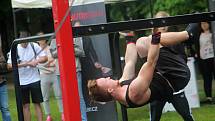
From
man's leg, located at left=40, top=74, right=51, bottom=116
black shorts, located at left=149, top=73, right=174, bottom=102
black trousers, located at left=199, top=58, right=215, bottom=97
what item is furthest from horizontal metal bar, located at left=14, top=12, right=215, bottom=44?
black trousers, located at left=199, top=58, right=215, bottom=97

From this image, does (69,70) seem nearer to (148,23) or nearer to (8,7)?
(148,23)

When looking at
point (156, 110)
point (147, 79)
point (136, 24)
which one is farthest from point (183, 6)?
point (147, 79)

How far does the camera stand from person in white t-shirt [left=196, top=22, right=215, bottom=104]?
10.6 metres

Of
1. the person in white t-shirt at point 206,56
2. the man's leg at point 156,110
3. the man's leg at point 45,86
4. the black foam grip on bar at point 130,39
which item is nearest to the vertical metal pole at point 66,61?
the black foam grip on bar at point 130,39

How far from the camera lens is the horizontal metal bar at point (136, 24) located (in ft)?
14.1

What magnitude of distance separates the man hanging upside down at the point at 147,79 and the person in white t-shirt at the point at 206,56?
5.34m

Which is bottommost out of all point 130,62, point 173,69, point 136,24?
point 173,69

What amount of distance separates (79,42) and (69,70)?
14.2ft

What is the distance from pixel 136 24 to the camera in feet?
14.5

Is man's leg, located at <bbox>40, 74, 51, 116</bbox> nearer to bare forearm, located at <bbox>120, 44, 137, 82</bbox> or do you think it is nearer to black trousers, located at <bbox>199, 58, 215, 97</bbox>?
black trousers, located at <bbox>199, 58, 215, 97</bbox>

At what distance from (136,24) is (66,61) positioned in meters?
0.81

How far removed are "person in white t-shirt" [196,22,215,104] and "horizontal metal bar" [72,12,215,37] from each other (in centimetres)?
607

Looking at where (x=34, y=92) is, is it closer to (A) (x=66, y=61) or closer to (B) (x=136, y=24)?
(B) (x=136, y=24)

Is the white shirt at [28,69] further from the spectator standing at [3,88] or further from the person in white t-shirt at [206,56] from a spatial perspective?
the person in white t-shirt at [206,56]
